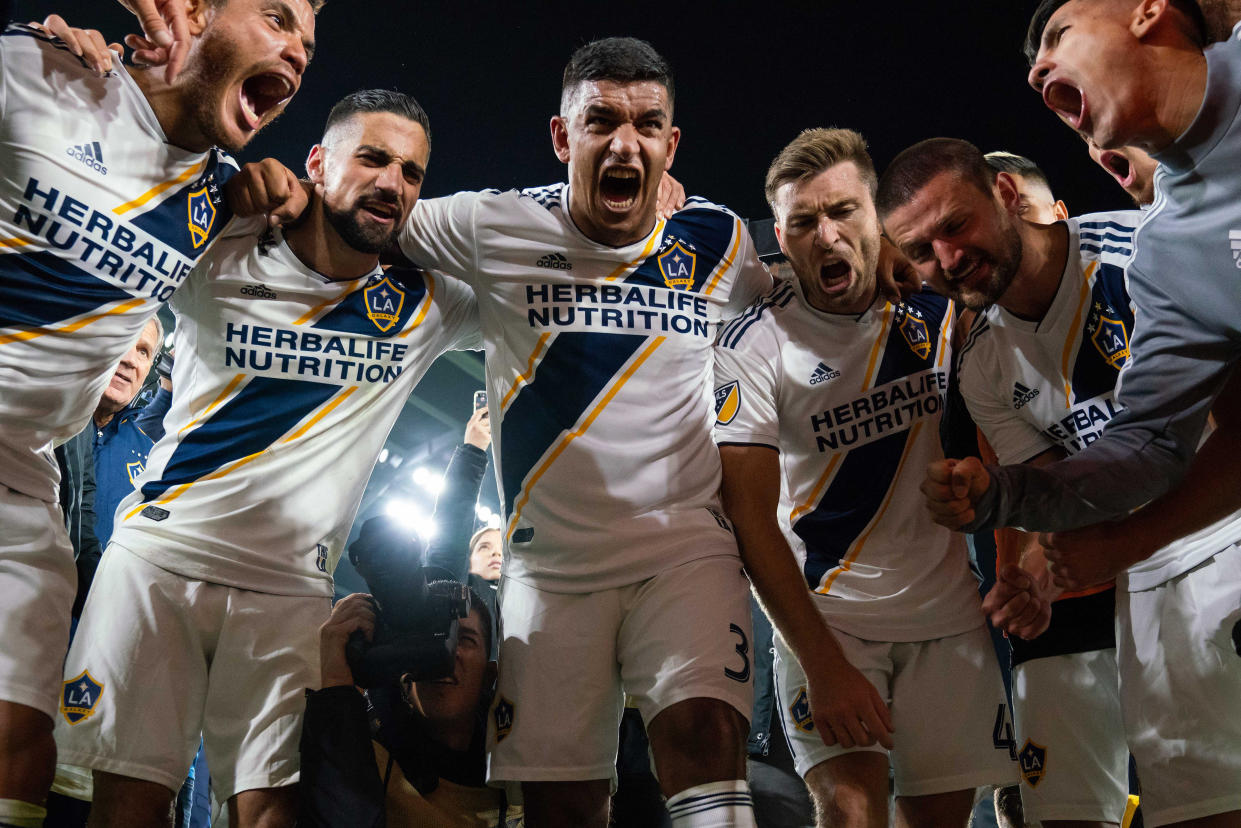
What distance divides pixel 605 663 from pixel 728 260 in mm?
1300

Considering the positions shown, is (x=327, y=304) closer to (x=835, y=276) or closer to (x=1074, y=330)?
(x=835, y=276)

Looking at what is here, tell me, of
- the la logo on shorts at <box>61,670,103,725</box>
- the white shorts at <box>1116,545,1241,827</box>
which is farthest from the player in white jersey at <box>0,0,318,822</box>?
the white shorts at <box>1116,545,1241,827</box>

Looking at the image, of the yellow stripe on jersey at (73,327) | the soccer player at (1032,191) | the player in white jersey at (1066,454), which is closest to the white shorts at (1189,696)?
the player in white jersey at (1066,454)

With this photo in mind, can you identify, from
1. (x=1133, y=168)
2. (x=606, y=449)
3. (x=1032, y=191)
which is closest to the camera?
(x=606, y=449)

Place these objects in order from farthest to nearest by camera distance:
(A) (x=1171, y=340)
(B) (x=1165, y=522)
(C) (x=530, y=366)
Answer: (C) (x=530, y=366)
(B) (x=1165, y=522)
(A) (x=1171, y=340)

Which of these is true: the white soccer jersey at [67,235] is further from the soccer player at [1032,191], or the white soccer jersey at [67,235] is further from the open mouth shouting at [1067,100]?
the soccer player at [1032,191]

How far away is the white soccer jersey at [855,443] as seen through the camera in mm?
2863

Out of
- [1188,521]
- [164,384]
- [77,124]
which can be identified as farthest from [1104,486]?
[164,384]

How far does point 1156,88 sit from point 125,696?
2809mm

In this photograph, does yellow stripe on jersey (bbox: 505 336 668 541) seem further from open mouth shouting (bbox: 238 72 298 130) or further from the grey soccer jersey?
open mouth shouting (bbox: 238 72 298 130)

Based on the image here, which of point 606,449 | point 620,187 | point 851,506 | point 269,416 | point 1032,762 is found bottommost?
point 1032,762

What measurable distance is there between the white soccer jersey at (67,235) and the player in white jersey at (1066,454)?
215cm

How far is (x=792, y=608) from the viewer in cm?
259

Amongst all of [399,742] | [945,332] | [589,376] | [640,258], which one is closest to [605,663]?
[589,376]
